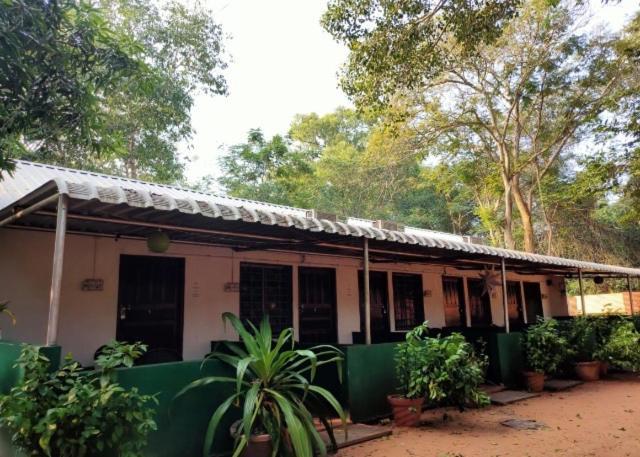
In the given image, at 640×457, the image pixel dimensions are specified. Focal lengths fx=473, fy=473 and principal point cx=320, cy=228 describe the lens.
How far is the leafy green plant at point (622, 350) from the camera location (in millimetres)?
8430

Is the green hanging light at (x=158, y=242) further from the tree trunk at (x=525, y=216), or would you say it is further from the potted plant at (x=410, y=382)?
the tree trunk at (x=525, y=216)

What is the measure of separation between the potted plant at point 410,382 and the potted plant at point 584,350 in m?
4.32

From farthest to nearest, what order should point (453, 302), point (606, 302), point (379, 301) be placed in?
1. point (606, 302)
2. point (453, 302)
3. point (379, 301)

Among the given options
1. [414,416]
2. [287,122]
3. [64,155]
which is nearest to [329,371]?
[414,416]

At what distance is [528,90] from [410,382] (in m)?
11.5

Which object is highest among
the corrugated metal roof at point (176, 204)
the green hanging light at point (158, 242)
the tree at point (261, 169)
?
the tree at point (261, 169)

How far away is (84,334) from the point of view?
557cm

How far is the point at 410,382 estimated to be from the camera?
529 centimetres

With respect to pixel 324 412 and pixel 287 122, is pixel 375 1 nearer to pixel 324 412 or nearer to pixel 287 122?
pixel 324 412

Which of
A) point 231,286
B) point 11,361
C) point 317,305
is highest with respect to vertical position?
point 231,286

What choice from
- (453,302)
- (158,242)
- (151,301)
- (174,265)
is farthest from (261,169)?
(158,242)

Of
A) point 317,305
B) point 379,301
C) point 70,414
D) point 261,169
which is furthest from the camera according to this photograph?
point 261,169

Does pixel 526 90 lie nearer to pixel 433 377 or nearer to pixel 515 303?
pixel 515 303

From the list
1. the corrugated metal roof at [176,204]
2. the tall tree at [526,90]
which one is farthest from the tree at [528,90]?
the corrugated metal roof at [176,204]
